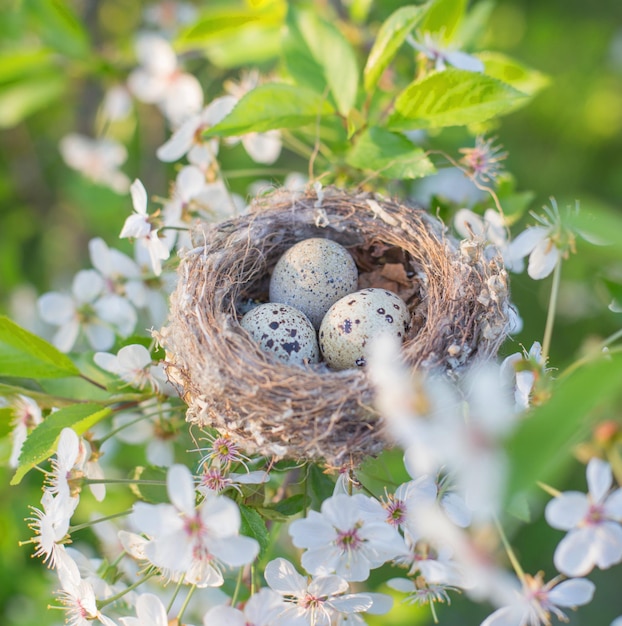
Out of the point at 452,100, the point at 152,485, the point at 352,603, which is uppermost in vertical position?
the point at 452,100

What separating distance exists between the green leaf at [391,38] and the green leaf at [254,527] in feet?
2.57

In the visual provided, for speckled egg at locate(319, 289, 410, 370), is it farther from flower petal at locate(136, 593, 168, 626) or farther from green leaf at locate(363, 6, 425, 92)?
flower petal at locate(136, 593, 168, 626)

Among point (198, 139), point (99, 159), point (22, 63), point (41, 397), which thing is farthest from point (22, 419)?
point (99, 159)

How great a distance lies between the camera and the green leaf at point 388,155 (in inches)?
47.5

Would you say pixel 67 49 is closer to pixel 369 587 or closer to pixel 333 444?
pixel 333 444

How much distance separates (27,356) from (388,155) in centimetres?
69

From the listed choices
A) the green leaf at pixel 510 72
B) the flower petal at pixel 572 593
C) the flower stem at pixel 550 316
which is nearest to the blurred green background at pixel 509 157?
the green leaf at pixel 510 72

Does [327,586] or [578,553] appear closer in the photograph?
[578,553]

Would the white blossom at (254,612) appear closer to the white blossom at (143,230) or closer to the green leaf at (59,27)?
the white blossom at (143,230)

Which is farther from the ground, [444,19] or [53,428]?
[444,19]

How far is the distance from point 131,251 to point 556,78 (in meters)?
1.74

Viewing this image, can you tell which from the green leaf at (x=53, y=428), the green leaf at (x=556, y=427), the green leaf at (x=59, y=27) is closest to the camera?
the green leaf at (x=556, y=427)

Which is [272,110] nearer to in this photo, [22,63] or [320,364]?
[320,364]

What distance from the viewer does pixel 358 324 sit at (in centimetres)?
123
